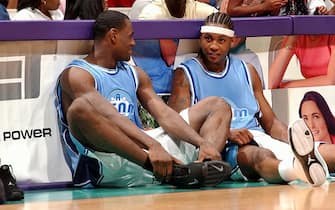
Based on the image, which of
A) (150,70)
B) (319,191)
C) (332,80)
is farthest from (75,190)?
(332,80)

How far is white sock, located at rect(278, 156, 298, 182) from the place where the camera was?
673cm

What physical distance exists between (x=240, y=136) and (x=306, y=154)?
1.95 ft

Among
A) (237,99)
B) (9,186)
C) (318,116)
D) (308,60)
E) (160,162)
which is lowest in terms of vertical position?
(9,186)

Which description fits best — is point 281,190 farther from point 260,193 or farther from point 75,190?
A: point 75,190

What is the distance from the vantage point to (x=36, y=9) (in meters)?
7.34

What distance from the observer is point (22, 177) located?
Answer: 682 centimetres

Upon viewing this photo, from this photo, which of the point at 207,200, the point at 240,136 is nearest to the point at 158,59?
the point at 240,136

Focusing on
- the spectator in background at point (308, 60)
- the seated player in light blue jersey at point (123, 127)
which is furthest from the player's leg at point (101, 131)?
the spectator in background at point (308, 60)

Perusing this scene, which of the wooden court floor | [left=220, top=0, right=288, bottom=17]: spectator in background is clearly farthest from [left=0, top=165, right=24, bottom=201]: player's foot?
[left=220, top=0, right=288, bottom=17]: spectator in background

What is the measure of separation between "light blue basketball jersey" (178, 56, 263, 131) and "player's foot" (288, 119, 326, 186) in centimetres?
69

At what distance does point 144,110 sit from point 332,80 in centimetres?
156

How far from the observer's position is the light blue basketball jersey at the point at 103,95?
6773 millimetres

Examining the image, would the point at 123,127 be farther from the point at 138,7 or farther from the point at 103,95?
the point at 138,7

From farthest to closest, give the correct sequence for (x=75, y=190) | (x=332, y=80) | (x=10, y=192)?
1. (x=332, y=80)
2. (x=75, y=190)
3. (x=10, y=192)
